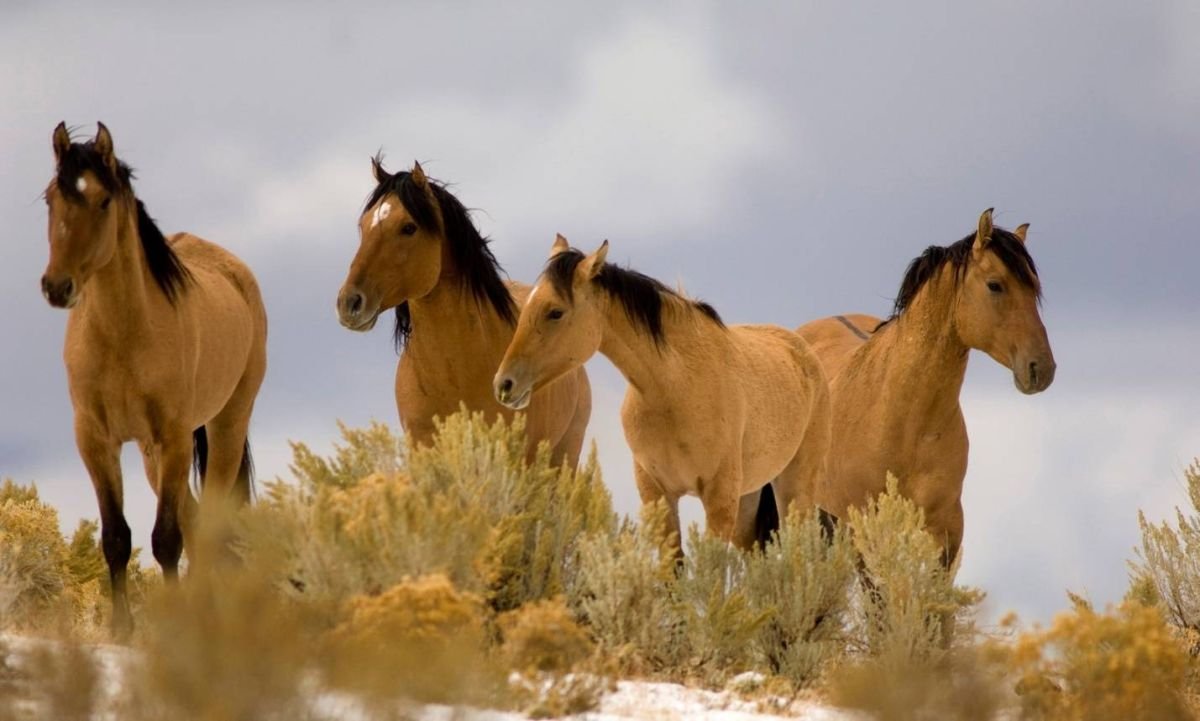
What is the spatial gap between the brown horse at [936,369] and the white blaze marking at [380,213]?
3582mm

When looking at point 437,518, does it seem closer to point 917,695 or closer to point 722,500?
point 917,695

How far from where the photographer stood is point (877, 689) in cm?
646

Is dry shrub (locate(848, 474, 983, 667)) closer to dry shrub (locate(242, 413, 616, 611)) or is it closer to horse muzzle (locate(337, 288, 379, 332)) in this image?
dry shrub (locate(242, 413, 616, 611))

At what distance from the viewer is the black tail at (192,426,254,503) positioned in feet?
35.6

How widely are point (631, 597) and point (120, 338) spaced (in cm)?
336

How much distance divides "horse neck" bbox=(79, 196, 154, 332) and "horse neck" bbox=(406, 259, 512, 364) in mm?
1625

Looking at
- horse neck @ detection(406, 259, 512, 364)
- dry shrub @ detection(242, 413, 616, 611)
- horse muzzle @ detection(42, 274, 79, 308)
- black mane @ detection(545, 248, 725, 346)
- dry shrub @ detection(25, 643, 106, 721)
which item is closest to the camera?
dry shrub @ detection(25, 643, 106, 721)

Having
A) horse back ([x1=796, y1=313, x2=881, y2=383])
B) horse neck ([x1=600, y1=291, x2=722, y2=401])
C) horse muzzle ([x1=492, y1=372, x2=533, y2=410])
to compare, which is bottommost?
horse muzzle ([x1=492, y1=372, x2=533, y2=410])

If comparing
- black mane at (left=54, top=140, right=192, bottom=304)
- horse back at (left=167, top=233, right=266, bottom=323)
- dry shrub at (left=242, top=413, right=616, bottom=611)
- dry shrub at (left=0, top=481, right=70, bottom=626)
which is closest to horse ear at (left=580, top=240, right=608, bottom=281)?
dry shrub at (left=242, top=413, right=616, bottom=611)

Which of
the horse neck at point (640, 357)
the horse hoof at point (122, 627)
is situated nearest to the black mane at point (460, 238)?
the horse neck at point (640, 357)

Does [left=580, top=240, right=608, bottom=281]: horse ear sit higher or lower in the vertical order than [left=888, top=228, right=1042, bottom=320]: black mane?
lower

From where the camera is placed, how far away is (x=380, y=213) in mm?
9203

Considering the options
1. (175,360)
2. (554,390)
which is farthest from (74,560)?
(554,390)

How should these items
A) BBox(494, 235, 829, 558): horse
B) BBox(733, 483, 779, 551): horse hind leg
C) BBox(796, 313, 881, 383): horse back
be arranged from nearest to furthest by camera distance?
BBox(494, 235, 829, 558): horse
BBox(733, 483, 779, 551): horse hind leg
BBox(796, 313, 881, 383): horse back
